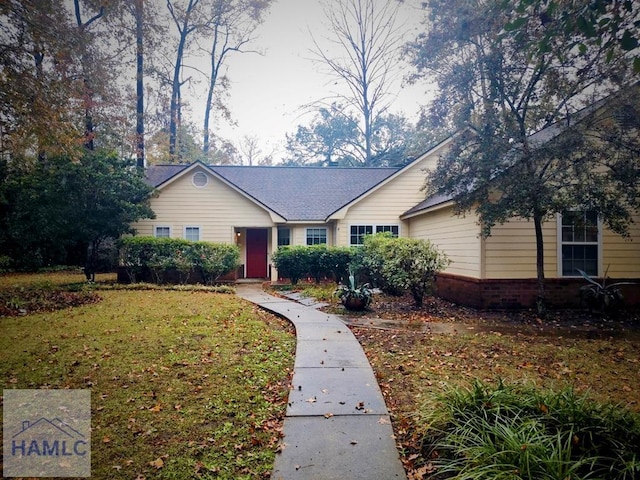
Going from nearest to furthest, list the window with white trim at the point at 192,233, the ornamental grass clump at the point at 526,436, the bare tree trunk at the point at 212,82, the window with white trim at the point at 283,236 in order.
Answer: the ornamental grass clump at the point at 526,436 < the window with white trim at the point at 192,233 < the window with white trim at the point at 283,236 < the bare tree trunk at the point at 212,82

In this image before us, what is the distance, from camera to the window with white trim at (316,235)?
16.4 meters

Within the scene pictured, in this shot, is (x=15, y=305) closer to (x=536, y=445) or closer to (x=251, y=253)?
(x=251, y=253)

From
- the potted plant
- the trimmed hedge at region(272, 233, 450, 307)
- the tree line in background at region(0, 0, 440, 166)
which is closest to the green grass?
the potted plant

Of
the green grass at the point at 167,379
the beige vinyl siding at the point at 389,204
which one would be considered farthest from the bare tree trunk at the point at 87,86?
the beige vinyl siding at the point at 389,204

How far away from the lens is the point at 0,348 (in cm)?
555

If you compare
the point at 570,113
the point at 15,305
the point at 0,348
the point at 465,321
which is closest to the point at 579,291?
the point at 465,321

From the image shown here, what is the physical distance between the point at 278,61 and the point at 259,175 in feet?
35.5

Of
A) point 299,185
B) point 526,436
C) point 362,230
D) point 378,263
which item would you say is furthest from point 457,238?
point 299,185

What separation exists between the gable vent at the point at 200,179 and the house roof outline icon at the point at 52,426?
45.0 ft

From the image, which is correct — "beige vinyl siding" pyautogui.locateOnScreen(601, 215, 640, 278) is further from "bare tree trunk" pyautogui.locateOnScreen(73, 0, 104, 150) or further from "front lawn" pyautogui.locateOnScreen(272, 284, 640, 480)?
"bare tree trunk" pyautogui.locateOnScreen(73, 0, 104, 150)

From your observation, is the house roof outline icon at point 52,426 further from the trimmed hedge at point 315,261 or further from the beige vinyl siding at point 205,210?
the beige vinyl siding at point 205,210

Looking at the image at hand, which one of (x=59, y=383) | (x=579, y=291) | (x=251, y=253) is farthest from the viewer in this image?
(x=251, y=253)

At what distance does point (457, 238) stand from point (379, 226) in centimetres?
508

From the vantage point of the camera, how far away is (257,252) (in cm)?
1752
